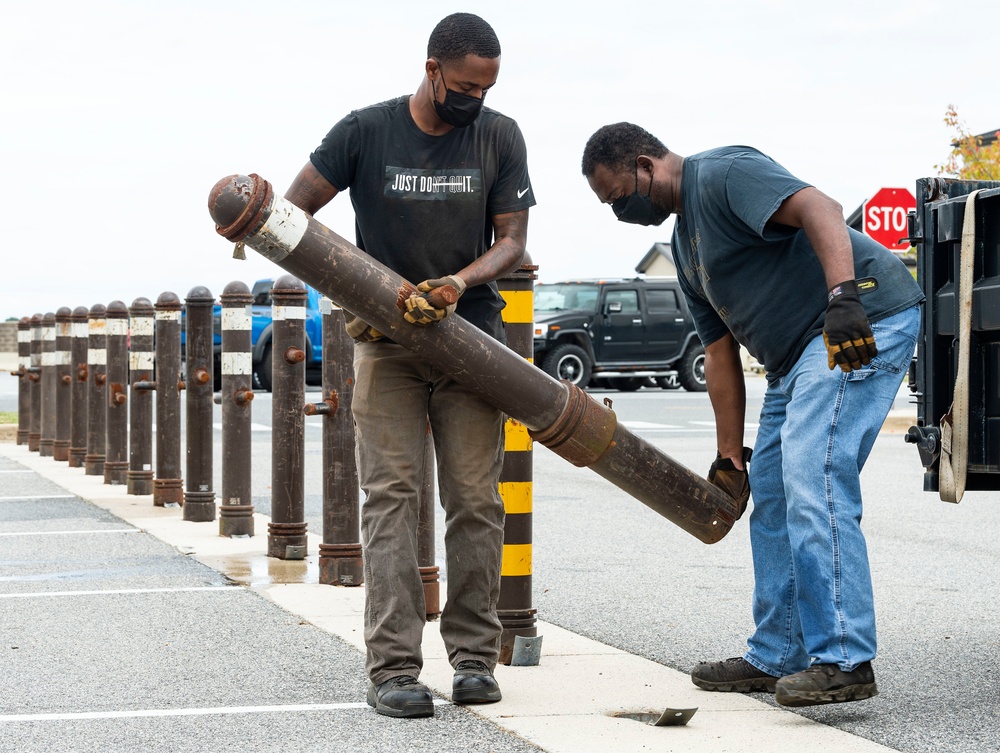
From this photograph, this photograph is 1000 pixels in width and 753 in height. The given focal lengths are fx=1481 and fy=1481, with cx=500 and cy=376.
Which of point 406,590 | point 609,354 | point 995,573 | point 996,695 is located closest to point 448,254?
point 406,590

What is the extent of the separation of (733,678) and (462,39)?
2151mm

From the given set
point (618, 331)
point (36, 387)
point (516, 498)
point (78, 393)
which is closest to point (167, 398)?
point (78, 393)

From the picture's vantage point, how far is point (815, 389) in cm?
436

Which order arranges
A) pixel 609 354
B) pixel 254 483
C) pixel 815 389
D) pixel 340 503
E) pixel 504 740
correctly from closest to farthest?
1. pixel 504 740
2. pixel 815 389
3. pixel 340 503
4. pixel 254 483
5. pixel 609 354

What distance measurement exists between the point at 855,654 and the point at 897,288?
1.10 metres

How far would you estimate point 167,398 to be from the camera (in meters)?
10.2

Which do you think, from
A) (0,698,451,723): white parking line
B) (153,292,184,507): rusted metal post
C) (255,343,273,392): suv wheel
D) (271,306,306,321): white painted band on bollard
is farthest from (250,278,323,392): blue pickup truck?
(0,698,451,723): white parking line

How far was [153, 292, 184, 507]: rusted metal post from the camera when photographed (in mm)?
10133

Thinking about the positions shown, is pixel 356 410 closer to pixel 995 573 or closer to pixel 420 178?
pixel 420 178

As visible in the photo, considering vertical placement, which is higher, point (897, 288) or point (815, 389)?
point (897, 288)

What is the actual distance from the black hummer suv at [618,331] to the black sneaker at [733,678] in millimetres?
22482

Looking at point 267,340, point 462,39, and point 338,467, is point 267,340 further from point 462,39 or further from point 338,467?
point 462,39

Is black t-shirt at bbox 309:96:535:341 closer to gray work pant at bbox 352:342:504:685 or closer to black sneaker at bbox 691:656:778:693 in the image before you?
gray work pant at bbox 352:342:504:685

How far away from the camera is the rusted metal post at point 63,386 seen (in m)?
14.1
